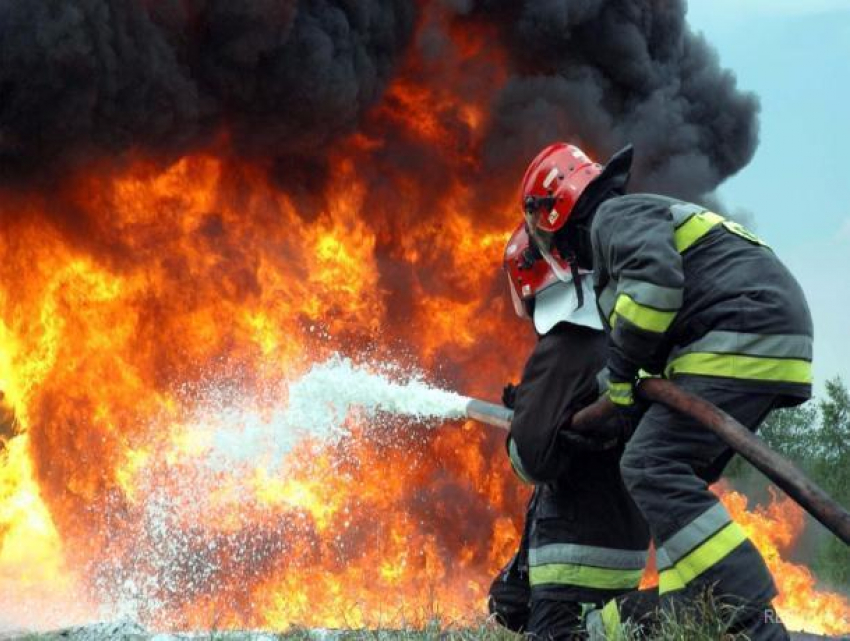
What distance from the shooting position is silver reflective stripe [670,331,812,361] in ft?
11.9

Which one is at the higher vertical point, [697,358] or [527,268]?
[697,358]

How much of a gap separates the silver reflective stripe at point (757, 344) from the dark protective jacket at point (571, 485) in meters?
0.74

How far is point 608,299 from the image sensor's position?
155 inches

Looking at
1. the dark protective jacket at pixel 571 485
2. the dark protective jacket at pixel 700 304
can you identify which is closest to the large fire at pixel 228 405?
the dark protective jacket at pixel 571 485

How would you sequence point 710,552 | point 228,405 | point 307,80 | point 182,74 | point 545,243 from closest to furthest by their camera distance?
point 710,552 → point 545,243 → point 182,74 → point 228,405 → point 307,80

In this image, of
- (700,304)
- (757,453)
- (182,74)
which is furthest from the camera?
(182,74)

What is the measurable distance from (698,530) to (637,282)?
2.89 ft

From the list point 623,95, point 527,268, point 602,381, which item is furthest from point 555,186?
point 623,95

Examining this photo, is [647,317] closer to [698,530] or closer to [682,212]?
[682,212]

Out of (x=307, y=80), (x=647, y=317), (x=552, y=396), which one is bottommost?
(x=307, y=80)

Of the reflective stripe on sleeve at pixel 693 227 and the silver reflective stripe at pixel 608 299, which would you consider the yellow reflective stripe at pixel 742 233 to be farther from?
the silver reflective stripe at pixel 608 299

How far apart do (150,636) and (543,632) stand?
2.54 m

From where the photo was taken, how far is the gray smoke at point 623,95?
500 inches

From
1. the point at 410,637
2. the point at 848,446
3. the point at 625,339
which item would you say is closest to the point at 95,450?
the point at 410,637
